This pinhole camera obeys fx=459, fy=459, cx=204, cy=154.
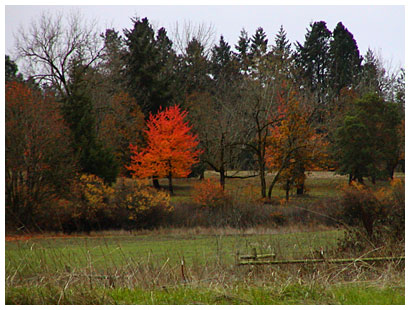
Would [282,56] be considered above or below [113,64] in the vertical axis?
above

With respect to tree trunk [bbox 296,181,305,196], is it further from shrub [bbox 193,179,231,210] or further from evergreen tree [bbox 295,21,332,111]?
evergreen tree [bbox 295,21,332,111]

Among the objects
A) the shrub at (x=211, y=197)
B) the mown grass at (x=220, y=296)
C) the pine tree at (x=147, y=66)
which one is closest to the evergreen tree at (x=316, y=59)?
the pine tree at (x=147, y=66)

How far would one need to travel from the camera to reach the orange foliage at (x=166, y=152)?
62.1ft

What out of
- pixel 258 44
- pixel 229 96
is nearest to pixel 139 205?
pixel 229 96

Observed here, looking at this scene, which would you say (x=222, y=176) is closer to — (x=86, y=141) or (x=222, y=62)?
(x=86, y=141)

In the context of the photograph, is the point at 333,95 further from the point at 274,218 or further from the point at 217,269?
the point at 217,269

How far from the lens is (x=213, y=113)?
21.6m

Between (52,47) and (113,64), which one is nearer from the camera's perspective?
(52,47)

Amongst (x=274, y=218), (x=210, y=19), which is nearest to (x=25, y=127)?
(x=274, y=218)

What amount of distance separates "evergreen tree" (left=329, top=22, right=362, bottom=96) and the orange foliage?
7.42m

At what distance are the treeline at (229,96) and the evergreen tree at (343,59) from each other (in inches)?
1.9

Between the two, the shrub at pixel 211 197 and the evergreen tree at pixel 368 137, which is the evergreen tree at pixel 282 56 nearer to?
the evergreen tree at pixel 368 137

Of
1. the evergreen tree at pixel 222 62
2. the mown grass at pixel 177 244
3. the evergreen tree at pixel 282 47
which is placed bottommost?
the mown grass at pixel 177 244

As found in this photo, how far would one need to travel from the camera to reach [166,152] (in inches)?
754
